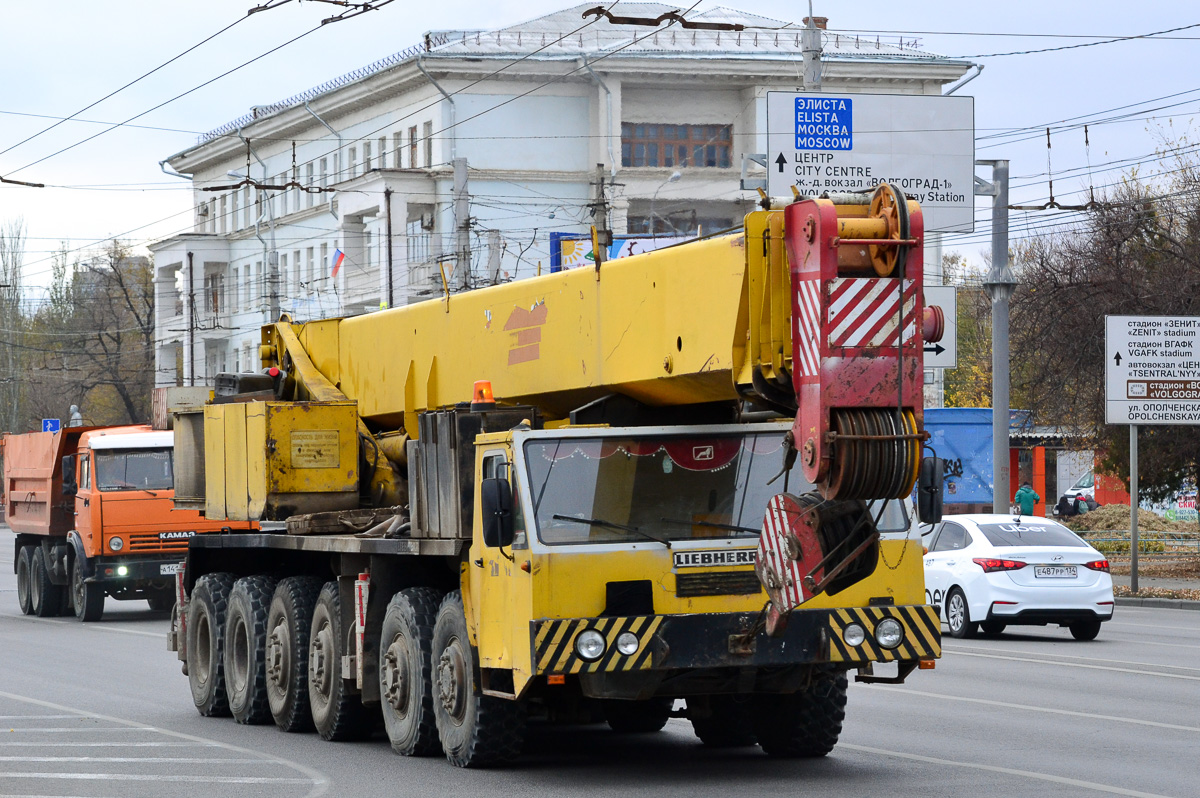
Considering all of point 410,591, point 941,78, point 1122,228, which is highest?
point 941,78

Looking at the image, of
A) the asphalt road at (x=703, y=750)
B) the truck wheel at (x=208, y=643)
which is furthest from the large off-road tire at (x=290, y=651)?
the truck wheel at (x=208, y=643)

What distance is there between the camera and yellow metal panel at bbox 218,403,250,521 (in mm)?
14273

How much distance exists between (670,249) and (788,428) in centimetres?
136

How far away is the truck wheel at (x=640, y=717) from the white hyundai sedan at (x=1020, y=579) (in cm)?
799

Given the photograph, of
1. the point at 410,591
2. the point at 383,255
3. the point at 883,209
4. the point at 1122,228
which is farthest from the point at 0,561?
the point at 883,209

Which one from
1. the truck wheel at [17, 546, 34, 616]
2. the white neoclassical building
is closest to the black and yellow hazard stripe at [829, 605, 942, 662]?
the truck wheel at [17, 546, 34, 616]

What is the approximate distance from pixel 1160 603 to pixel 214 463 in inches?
702

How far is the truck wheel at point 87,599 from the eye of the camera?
2612 centimetres

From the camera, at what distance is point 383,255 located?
6588 centimetres

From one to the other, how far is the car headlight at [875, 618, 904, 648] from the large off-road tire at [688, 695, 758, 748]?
1.53m

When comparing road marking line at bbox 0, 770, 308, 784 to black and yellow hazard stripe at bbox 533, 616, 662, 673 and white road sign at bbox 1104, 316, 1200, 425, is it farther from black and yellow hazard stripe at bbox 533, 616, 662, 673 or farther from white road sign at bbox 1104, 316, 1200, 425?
white road sign at bbox 1104, 316, 1200, 425

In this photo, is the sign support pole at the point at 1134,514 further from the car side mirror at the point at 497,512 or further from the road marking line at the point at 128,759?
the car side mirror at the point at 497,512

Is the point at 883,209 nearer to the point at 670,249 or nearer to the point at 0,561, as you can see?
the point at 670,249

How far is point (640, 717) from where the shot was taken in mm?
12836
